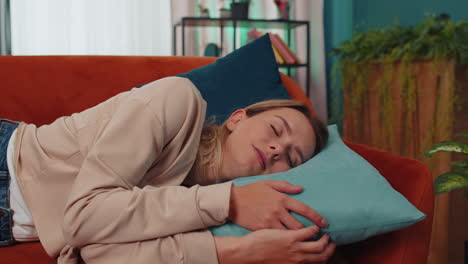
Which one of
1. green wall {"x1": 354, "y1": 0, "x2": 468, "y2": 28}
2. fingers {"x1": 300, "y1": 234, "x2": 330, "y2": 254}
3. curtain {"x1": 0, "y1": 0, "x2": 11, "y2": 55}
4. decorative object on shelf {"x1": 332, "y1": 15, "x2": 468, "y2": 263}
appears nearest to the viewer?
fingers {"x1": 300, "y1": 234, "x2": 330, "y2": 254}

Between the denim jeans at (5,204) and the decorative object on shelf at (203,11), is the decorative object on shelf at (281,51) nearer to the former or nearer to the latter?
the decorative object on shelf at (203,11)

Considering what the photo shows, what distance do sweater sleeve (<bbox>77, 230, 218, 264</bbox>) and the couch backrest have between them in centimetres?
70

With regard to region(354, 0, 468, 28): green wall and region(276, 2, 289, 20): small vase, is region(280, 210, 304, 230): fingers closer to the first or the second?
region(354, 0, 468, 28): green wall

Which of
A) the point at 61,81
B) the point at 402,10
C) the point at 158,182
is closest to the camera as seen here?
the point at 158,182

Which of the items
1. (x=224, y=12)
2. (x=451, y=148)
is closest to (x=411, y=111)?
(x=451, y=148)

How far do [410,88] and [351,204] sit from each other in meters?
1.47

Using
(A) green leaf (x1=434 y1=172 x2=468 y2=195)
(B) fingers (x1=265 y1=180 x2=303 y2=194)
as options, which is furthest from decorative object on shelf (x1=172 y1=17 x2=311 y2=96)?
(B) fingers (x1=265 y1=180 x2=303 y2=194)

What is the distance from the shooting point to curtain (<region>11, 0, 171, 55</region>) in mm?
3227

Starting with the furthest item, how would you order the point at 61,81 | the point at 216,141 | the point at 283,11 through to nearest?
the point at 283,11 < the point at 61,81 < the point at 216,141

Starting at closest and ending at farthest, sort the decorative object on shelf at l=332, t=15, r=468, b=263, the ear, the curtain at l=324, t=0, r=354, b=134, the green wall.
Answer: the ear < the decorative object on shelf at l=332, t=15, r=468, b=263 < the green wall < the curtain at l=324, t=0, r=354, b=134

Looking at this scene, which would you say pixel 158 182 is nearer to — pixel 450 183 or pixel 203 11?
pixel 450 183

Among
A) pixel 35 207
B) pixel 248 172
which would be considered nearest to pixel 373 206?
pixel 248 172

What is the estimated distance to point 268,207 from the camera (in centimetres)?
88

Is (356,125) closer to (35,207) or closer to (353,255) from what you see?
(353,255)
